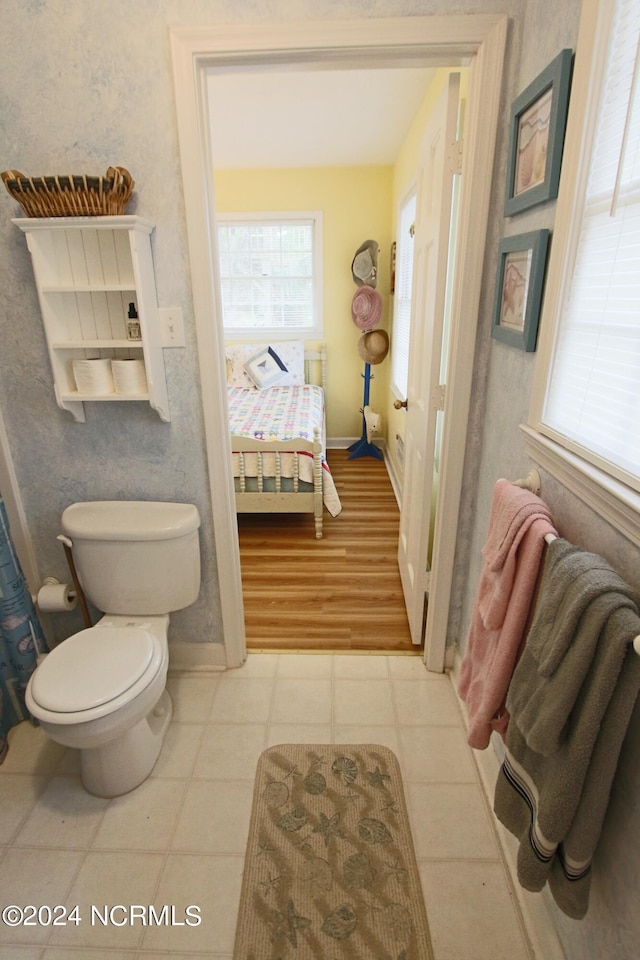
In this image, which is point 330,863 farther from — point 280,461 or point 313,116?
point 313,116

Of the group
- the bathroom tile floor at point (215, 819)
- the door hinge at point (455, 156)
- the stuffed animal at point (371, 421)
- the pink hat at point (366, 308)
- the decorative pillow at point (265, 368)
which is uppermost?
the door hinge at point (455, 156)

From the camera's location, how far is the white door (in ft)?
5.32

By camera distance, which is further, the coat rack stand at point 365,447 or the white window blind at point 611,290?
the coat rack stand at point 365,447

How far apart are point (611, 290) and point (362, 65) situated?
3.60 feet

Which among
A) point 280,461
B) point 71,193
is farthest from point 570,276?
point 280,461

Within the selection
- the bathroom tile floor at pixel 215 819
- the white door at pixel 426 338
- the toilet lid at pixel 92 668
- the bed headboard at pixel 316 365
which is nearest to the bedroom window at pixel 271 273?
the bed headboard at pixel 316 365

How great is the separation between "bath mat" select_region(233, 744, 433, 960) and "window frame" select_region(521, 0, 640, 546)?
1.13 metres

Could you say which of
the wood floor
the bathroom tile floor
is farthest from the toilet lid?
the wood floor

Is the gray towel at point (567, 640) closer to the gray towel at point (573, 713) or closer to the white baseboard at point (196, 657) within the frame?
the gray towel at point (573, 713)

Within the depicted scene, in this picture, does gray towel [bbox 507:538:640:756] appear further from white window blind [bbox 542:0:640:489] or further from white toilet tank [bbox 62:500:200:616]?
white toilet tank [bbox 62:500:200:616]

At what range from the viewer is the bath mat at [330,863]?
1.19 meters

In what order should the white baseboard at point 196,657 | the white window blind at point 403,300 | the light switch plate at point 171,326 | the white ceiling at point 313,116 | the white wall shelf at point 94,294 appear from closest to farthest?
the white wall shelf at point 94,294
the light switch plate at point 171,326
the white baseboard at point 196,657
the white ceiling at point 313,116
the white window blind at point 403,300

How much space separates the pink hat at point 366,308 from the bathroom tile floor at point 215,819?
334 cm

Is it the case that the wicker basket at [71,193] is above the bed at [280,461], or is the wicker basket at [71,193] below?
above
